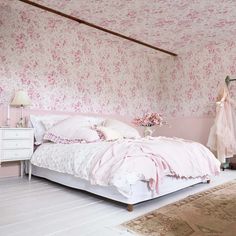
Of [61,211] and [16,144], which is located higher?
[16,144]

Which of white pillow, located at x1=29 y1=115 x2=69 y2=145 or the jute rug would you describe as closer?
the jute rug

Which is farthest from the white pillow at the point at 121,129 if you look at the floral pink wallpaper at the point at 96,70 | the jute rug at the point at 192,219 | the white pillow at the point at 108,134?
the jute rug at the point at 192,219

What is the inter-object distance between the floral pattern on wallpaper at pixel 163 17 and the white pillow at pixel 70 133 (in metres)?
1.56

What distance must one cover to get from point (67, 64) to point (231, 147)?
307cm

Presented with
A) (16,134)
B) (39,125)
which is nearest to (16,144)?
(16,134)

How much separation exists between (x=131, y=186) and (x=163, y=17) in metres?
2.61

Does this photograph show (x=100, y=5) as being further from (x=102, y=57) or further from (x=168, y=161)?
(x=168, y=161)

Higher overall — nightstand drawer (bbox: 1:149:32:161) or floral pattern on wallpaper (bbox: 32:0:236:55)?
floral pattern on wallpaper (bbox: 32:0:236:55)

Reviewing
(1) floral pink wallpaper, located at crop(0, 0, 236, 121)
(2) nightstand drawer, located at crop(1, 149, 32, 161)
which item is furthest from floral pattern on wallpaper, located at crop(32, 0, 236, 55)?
(2) nightstand drawer, located at crop(1, 149, 32, 161)

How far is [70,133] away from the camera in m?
3.22

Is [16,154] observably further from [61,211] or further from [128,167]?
[128,167]

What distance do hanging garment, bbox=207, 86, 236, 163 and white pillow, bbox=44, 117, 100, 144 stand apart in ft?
7.45

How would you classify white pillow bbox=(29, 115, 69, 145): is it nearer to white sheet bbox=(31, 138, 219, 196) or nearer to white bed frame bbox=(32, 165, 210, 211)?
white sheet bbox=(31, 138, 219, 196)

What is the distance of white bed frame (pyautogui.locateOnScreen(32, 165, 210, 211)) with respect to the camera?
2.24 metres
